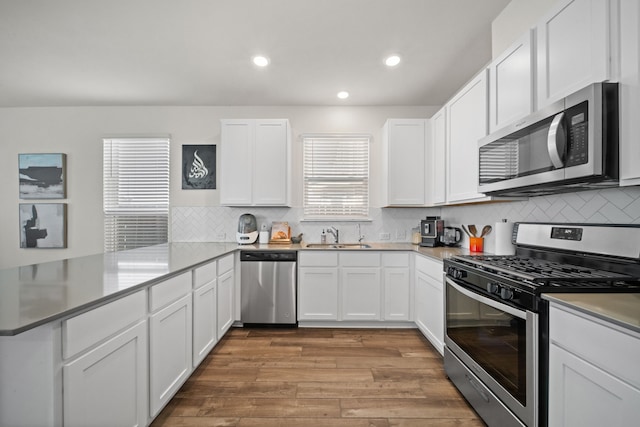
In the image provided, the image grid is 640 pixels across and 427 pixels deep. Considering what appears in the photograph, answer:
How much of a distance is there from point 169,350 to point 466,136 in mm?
2739

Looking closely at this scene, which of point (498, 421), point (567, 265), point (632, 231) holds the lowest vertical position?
point (498, 421)

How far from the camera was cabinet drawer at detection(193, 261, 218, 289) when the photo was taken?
2.17m

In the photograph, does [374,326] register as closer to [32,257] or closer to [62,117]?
[32,257]

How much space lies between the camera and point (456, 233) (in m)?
3.23

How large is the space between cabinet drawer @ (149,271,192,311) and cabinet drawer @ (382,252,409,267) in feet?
6.48

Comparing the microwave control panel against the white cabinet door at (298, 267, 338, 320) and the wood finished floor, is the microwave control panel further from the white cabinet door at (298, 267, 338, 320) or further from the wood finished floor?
the white cabinet door at (298, 267, 338, 320)

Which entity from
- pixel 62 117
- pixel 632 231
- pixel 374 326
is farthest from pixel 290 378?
pixel 62 117

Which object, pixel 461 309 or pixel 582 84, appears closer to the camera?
pixel 582 84

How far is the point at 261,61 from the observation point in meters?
2.76

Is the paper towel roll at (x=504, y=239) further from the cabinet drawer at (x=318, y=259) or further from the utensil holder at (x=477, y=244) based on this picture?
the cabinet drawer at (x=318, y=259)

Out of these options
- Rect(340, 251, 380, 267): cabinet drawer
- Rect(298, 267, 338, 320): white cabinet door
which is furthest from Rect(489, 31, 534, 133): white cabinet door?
Rect(298, 267, 338, 320): white cabinet door

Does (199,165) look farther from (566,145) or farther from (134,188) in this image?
(566,145)

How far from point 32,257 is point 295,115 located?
3.98 m

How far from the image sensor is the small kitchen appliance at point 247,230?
11.4ft
